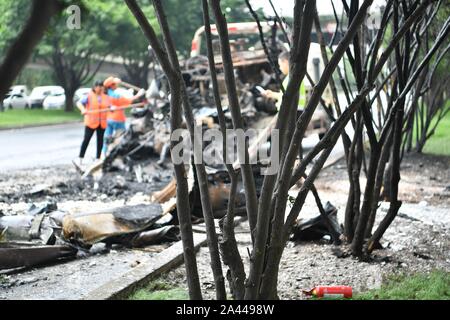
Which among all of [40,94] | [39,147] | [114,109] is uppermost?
[114,109]

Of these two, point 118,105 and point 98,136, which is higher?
point 118,105

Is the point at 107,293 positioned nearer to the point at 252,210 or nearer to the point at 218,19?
the point at 252,210

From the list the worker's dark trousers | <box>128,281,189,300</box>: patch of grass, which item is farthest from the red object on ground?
the worker's dark trousers

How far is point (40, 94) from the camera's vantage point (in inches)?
1620

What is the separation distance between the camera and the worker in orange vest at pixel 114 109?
1595cm

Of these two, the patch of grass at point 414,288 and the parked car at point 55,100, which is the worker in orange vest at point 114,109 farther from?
the parked car at point 55,100

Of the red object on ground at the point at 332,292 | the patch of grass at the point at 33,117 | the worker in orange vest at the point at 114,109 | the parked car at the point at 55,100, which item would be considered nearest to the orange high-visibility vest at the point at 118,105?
the worker in orange vest at the point at 114,109

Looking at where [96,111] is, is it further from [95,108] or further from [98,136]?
[98,136]

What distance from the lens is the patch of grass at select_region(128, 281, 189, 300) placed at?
512 centimetres

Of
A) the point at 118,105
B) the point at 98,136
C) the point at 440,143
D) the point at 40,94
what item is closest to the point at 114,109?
the point at 118,105

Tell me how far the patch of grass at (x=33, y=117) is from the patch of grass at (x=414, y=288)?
1012 inches

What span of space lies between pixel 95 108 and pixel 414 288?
11241 mm
